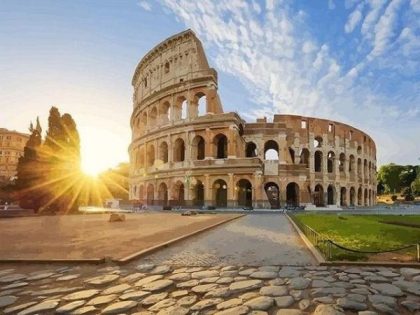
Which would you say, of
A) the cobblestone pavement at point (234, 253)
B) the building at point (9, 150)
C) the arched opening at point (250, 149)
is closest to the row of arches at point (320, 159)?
the arched opening at point (250, 149)

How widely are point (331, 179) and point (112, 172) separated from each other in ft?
162

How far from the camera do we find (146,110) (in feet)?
162

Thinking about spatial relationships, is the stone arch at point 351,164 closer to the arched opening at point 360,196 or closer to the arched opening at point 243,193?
the arched opening at point 360,196

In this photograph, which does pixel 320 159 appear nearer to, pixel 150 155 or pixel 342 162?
pixel 342 162

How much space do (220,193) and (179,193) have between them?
16.9 feet

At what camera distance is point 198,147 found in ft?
142

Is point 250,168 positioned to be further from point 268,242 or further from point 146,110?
point 268,242

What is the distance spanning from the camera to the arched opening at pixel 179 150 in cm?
4262

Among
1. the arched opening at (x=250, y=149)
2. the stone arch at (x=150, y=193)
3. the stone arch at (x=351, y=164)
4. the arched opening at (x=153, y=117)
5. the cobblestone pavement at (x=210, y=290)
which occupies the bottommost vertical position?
the cobblestone pavement at (x=210, y=290)

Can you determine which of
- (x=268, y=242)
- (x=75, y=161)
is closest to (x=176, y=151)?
(x=75, y=161)

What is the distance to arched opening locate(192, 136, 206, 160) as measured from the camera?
133ft

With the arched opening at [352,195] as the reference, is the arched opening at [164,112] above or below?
above

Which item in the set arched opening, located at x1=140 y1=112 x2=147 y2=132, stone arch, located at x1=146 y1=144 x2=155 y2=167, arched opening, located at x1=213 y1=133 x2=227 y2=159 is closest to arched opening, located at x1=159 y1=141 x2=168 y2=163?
stone arch, located at x1=146 y1=144 x2=155 y2=167

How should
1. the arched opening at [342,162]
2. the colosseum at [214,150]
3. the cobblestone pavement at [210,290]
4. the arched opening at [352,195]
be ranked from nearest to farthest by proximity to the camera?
the cobblestone pavement at [210,290] < the colosseum at [214,150] < the arched opening at [342,162] < the arched opening at [352,195]
